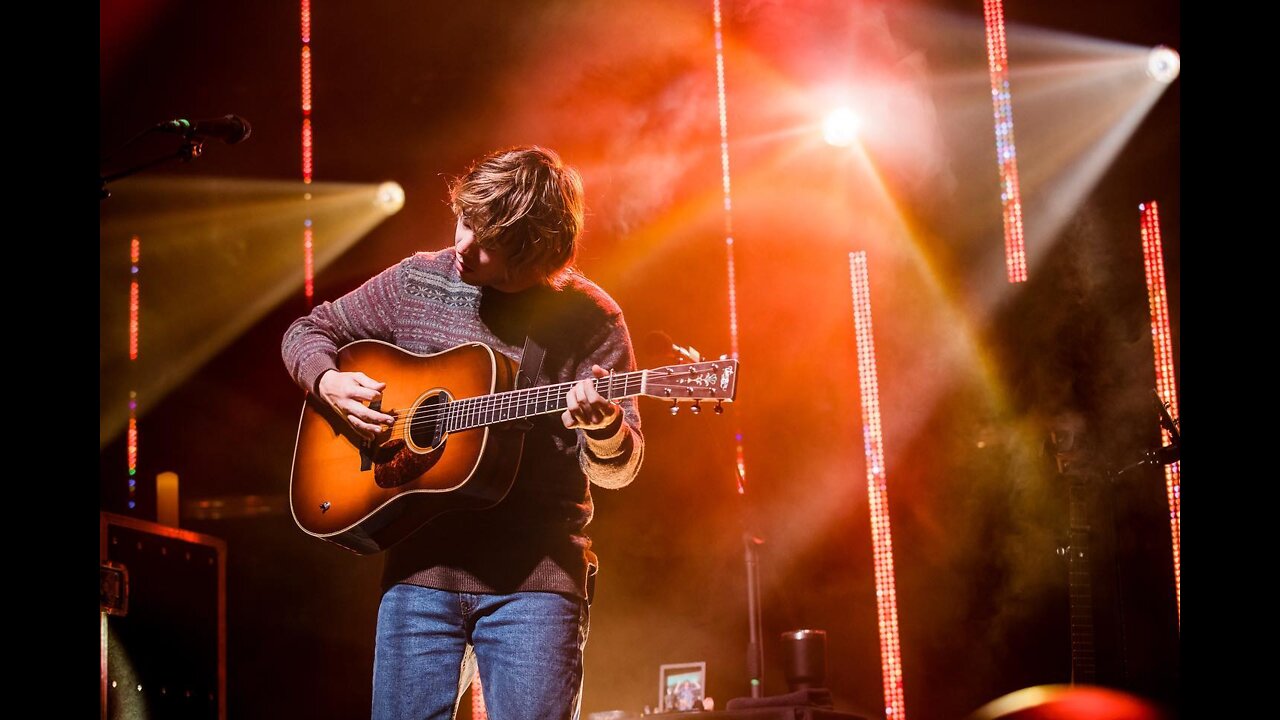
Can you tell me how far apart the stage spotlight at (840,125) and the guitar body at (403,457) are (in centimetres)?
314

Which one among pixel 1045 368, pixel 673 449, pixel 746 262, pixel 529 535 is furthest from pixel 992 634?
pixel 529 535

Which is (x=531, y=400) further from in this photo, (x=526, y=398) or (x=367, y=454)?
(x=367, y=454)

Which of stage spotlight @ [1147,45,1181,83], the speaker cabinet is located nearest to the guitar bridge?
the speaker cabinet

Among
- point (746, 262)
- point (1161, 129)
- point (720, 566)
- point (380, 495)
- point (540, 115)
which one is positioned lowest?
point (720, 566)

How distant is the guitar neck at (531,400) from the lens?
2.34 meters

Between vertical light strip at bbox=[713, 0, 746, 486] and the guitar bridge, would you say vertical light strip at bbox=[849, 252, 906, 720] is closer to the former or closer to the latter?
vertical light strip at bbox=[713, 0, 746, 486]

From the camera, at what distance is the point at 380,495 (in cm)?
244

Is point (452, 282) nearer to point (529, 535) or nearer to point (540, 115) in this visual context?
point (529, 535)

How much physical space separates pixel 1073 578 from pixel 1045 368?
1024mm

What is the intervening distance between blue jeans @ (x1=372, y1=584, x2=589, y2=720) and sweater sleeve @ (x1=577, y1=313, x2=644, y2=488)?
11.4 inches

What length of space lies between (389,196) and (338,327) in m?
2.72

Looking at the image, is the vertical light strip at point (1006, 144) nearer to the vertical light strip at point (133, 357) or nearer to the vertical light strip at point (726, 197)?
the vertical light strip at point (726, 197)

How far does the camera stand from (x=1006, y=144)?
5.09 m

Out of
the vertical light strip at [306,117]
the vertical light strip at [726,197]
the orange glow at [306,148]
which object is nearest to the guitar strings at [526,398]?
the vertical light strip at [726,197]
